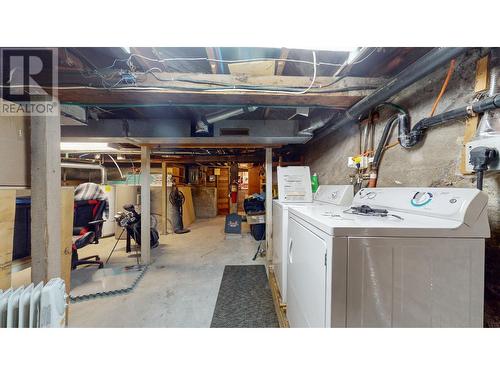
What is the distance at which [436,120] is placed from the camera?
1.00 m

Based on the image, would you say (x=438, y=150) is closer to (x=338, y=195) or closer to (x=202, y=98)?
(x=338, y=195)

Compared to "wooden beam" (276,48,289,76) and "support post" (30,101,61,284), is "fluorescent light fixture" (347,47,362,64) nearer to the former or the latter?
"wooden beam" (276,48,289,76)

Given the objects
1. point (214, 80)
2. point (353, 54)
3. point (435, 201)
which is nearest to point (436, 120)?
point (435, 201)

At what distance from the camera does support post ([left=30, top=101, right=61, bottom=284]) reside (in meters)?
1.25

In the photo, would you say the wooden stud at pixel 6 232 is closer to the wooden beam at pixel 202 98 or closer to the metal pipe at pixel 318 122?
the wooden beam at pixel 202 98

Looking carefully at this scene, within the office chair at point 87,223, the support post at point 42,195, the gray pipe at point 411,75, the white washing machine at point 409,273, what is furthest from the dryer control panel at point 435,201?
the office chair at point 87,223

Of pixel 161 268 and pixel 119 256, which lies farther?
pixel 119 256

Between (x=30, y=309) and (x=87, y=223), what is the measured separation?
2262 mm

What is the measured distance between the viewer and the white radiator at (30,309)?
0.94 metres

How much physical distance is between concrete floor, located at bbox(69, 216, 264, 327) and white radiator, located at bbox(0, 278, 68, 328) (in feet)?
2.57
